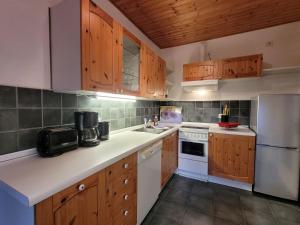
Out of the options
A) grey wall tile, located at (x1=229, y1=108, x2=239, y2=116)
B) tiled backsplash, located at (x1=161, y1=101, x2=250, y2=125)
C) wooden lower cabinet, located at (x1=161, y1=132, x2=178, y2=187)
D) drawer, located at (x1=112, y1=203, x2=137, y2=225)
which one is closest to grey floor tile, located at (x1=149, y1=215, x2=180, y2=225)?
drawer, located at (x1=112, y1=203, x2=137, y2=225)

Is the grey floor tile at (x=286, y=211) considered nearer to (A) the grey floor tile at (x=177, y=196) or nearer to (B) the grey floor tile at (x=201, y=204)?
(B) the grey floor tile at (x=201, y=204)

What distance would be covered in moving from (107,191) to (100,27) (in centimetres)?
130

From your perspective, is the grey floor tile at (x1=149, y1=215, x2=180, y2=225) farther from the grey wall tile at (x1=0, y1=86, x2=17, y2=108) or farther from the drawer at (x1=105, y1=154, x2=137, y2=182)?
the grey wall tile at (x1=0, y1=86, x2=17, y2=108)

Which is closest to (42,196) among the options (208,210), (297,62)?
(208,210)

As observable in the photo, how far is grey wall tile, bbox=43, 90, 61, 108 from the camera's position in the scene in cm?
118

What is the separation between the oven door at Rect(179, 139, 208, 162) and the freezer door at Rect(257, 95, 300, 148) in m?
0.76

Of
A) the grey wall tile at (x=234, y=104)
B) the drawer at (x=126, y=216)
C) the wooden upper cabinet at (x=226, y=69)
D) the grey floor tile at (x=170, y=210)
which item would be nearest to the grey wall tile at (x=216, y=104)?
the grey wall tile at (x=234, y=104)

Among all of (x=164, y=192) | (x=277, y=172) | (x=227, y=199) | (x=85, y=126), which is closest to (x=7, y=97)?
(x=85, y=126)

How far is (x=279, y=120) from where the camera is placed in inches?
75.4

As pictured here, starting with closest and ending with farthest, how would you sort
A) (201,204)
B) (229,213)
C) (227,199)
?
1. (229,213)
2. (201,204)
3. (227,199)

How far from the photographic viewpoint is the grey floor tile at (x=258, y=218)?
158cm

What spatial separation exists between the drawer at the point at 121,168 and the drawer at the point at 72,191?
0.43 feet

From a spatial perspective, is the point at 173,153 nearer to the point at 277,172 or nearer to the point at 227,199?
the point at 227,199

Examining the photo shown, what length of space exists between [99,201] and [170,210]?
1144 mm
